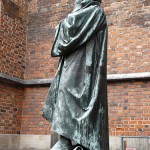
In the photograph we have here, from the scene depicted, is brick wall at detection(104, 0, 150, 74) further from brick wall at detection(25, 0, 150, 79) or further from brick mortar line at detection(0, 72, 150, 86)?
brick mortar line at detection(0, 72, 150, 86)

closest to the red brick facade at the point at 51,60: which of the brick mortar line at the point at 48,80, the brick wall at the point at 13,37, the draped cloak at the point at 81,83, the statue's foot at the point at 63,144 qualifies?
the brick wall at the point at 13,37

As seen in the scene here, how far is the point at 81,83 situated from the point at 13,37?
7.71 metres

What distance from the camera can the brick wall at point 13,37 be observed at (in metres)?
9.52

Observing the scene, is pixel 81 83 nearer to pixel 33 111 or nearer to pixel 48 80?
pixel 48 80

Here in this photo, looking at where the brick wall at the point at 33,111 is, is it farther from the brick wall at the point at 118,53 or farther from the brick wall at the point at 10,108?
the brick wall at the point at 10,108

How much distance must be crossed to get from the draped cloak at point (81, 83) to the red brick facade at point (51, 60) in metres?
5.68

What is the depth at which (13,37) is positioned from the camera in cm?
999

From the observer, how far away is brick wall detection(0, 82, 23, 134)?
911cm

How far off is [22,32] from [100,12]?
7.88 metres

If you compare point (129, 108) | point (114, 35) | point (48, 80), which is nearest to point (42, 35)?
point (48, 80)

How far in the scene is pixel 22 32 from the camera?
10.5 meters

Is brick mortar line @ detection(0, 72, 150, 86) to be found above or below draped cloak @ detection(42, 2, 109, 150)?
above

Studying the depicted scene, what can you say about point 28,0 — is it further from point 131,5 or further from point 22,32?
point 131,5

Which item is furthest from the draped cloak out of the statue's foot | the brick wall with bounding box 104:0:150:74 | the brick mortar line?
the brick wall with bounding box 104:0:150:74
